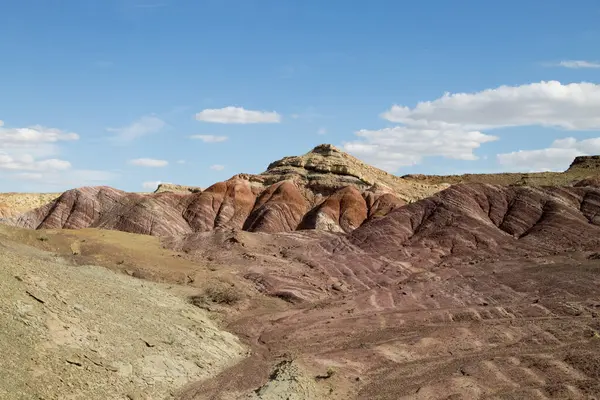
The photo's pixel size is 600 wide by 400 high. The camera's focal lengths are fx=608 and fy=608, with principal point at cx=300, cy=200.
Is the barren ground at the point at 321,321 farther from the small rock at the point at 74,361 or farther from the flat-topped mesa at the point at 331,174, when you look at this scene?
the flat-topped mesa at the point at 331,174

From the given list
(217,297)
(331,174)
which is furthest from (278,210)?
(217,297)

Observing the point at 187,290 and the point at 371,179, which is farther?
the point at 371,179

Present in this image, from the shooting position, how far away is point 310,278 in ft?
132

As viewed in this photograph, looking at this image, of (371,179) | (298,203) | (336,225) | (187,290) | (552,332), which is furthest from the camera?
(371,179)

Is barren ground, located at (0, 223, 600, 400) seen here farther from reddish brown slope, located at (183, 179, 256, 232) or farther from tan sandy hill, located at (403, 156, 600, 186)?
tan sandy hill, located at (403, 156, 600, 186)

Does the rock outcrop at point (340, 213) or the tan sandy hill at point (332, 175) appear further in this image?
the tan sandy hill at point (332, 175)

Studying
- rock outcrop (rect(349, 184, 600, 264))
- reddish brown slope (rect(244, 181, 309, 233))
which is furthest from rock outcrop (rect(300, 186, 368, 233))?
rock outcrop (rect(349, 184, 600, 264))

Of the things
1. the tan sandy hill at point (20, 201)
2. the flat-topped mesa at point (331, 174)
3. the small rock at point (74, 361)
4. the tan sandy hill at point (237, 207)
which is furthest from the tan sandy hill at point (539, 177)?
the small rock at point (74, 361)

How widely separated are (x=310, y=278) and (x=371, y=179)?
36139 millimetres

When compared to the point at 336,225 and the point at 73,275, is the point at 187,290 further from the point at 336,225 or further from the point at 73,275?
the point at 336,225

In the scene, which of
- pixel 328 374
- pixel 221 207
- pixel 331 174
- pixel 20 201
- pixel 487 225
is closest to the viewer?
pixel 328 374

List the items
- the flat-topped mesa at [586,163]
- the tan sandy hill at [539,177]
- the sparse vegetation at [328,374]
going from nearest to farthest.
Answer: the sparse vegetation at [328,374] < the tan sandy hill at [539,177] < the flat-topped mesa at [586,163]

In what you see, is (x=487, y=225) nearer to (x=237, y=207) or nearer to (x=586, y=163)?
(x=237, y=207)

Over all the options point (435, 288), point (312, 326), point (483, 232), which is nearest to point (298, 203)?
point (483, 232)
